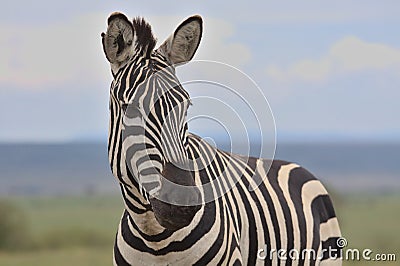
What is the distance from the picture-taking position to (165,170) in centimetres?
432

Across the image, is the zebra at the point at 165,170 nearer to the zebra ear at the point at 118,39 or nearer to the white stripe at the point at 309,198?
the zebra ear at the point at 118,39

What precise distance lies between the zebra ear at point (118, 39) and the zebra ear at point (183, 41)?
0.20m

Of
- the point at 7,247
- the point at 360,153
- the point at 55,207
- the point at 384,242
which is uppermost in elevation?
the point at 360,153

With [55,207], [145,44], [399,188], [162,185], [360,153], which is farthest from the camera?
[360,153]

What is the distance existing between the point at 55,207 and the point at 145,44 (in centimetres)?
4081

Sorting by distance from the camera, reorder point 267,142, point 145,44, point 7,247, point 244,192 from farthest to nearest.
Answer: point 7,247 → point 244,192 → point 267,142 → point 145,44

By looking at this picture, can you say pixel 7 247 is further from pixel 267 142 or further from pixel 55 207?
pixel 55 207

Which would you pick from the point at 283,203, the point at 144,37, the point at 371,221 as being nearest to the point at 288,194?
the point at 283,203

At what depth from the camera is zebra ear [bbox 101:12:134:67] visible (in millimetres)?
4543

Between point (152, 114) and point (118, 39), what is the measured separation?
Result: 0.48 m

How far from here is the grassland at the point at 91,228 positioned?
18594 mm

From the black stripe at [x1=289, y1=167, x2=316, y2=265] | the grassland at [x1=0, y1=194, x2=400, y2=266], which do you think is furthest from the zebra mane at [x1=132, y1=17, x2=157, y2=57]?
the grassland at [x1=0, y1=194, x2=400, y2=266]

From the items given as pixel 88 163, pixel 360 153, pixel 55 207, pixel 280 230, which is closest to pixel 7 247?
pixel 280 230

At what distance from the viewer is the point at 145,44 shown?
464 centimetres
